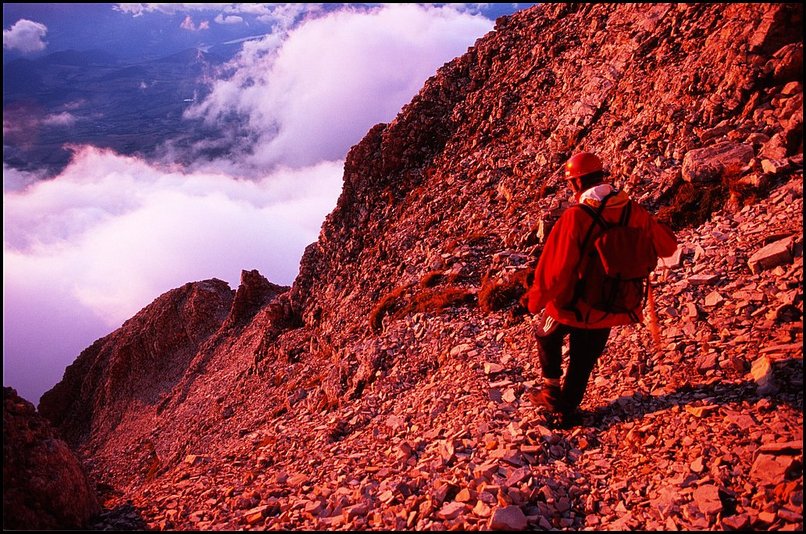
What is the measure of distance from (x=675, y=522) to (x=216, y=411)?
2231cm

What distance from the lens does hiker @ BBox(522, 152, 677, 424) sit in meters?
5.02

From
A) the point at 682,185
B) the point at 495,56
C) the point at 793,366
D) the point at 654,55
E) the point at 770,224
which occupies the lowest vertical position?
the point at 793,366

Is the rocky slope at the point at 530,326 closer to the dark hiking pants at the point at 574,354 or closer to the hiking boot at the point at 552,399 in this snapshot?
the hiking boot at the point at 552,399

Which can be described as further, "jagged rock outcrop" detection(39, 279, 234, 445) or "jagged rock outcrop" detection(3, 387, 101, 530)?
"jagged rock outcrop" detection(39, 279, 234, 445)

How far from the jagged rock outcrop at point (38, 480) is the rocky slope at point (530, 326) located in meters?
0.51

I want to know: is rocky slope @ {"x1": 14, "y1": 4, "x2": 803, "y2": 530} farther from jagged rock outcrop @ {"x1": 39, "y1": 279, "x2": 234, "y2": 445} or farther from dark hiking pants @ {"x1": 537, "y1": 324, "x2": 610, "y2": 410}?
jagged rock outcrop @ {"x1": 39, "y1": 279, "x2": 234, "y2": 445}

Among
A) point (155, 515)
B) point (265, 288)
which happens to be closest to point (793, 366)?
point (155, 515)

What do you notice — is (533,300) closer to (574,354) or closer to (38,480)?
(574,354)

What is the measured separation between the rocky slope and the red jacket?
63.8 inches

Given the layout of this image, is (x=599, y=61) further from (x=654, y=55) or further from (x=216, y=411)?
(x=216, y=411)

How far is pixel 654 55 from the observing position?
13906mm

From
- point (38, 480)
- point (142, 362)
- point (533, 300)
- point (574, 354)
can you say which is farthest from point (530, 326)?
point (142, 362)

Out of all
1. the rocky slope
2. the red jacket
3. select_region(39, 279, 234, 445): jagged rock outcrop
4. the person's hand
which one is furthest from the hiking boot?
select_region(39, 279, 234, 445): jagged rock outcrop

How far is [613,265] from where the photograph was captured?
4969mm
